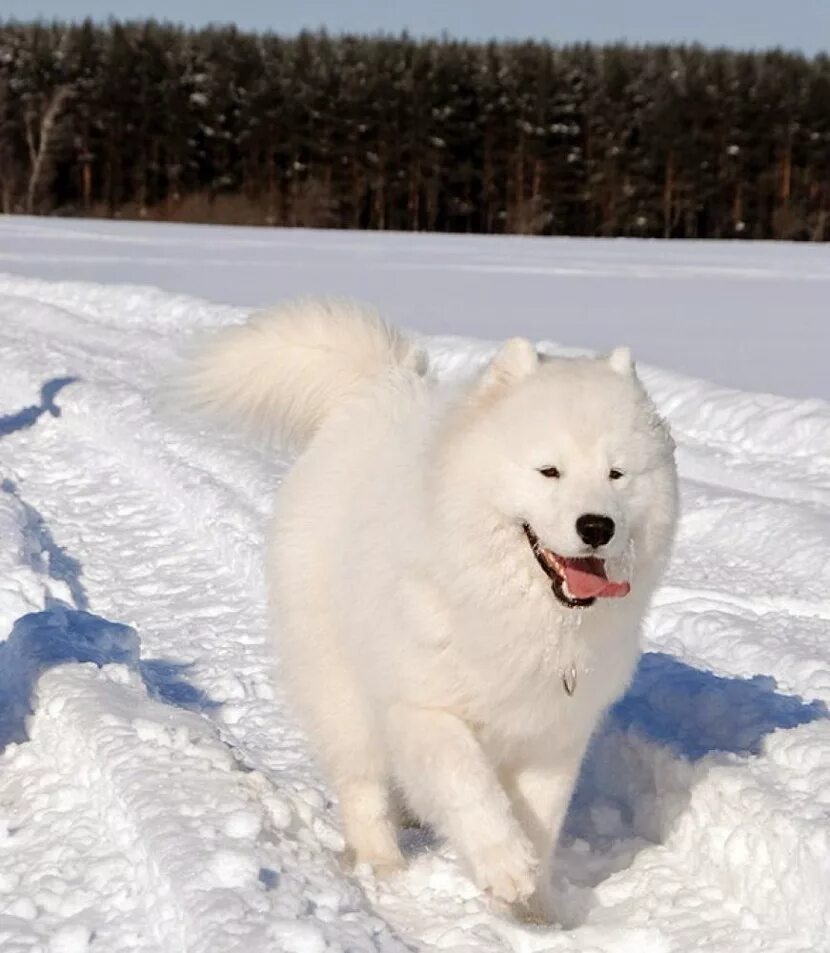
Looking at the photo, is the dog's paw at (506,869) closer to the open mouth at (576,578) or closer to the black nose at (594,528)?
the open mouth at (576,578)

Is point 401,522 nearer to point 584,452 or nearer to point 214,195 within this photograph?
point 584,452

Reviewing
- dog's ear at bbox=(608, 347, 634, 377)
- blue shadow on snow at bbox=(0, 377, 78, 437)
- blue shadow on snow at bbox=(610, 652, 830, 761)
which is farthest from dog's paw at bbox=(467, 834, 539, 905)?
blue shadow on snow at bbox=(0, 377, 78, 437)

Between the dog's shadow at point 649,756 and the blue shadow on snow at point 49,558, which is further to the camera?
the blue shadow on snow at point 49,558

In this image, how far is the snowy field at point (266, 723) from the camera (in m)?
3.13

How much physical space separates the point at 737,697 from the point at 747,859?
3.54 ft

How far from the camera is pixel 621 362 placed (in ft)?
11.1

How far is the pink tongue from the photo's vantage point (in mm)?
3088

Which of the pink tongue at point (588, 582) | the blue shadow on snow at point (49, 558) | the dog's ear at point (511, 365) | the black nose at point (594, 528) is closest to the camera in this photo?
the black nose at point (594, 528)

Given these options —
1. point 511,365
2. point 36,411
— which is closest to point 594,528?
point 511,365

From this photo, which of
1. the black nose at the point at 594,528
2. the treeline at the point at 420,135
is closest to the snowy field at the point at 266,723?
the black nose at the point at 594,528

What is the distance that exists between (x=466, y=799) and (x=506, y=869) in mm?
174

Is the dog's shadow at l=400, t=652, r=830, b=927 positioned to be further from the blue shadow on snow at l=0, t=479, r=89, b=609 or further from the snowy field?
the blue shadow on snow at l=0, t=479, r=89, b=609

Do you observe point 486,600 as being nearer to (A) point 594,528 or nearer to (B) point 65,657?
(A) point 594,528

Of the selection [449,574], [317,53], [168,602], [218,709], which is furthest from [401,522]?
[317,53]
